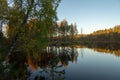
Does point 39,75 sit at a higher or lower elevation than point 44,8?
lower

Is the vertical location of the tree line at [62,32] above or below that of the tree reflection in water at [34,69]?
above

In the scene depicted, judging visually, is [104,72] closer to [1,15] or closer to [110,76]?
[110,76]

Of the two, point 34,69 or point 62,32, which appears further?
point 62,32

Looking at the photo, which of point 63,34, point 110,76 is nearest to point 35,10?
point 110,76

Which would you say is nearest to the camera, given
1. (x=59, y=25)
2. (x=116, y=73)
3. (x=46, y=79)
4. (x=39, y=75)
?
(x=46, y=79)

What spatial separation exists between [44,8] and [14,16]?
221cm

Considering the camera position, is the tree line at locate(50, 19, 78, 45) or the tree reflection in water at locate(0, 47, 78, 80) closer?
the tree reflection in water at locate(0, 47, 78, 80)

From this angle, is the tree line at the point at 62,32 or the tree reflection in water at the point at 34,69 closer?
the tree reflection in water at the point at 34,69

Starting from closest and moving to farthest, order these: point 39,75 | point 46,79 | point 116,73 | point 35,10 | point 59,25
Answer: point 35,10, point 46,79, point 39,75, point 116,73, point 59,25

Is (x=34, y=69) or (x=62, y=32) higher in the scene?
(x=62, y=32)

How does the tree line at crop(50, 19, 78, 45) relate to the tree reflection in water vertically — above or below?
above

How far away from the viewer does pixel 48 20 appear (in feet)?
46.2

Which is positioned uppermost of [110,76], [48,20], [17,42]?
[48,20]

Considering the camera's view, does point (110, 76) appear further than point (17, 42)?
Yes
